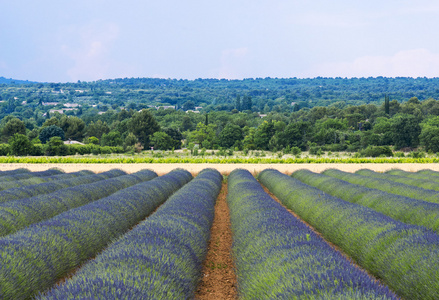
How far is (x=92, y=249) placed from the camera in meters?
6.71

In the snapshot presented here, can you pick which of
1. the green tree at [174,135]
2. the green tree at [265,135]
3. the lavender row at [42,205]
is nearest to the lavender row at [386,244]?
the lavender row at [42,205]

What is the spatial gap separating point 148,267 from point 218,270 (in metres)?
2.92

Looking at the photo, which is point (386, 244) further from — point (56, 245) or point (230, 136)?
point (230, 136)

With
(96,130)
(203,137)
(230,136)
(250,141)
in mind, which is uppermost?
(230,136)

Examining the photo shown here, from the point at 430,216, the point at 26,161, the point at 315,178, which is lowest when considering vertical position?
the point at 26,161

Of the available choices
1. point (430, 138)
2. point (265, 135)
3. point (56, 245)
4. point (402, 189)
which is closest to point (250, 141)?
point (265, 135)

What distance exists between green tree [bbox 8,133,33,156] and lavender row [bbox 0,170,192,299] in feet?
120

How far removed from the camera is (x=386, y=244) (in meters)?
5.98

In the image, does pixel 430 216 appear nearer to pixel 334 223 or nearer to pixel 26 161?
pixel 334 223

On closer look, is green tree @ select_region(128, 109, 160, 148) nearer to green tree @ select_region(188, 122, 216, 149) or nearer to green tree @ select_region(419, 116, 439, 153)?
green tree @ select_region(188, 122, 216, 149)

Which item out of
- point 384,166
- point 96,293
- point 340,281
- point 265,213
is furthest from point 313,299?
point 384,166

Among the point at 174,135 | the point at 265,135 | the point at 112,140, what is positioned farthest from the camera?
the point at 174,135

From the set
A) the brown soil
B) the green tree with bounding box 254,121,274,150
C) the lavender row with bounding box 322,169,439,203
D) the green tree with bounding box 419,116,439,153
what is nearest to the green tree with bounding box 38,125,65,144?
the green tree with bounding box 254,121,274,150

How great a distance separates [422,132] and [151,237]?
56085mm
